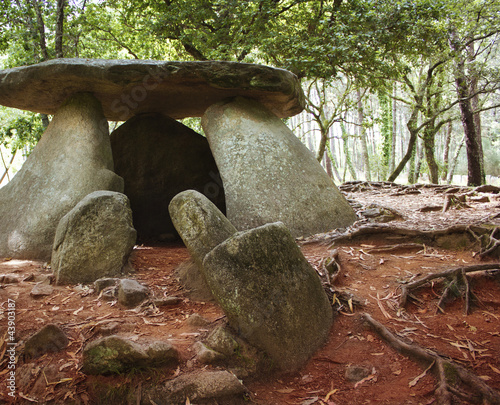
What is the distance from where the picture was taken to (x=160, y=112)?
7.34 metres

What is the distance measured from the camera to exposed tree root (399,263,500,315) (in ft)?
10.3

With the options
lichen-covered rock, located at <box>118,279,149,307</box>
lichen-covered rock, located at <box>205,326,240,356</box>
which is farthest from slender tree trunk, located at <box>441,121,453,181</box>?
lichen-covered rock, located at <box>205,326,240,356</box>

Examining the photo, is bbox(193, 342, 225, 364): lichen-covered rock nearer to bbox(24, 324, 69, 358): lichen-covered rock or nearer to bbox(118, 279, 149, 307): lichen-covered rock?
bbox(24, 324, 69, 358): lichen-covered rock

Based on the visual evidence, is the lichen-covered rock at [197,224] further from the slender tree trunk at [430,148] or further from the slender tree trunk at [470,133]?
the slender tree trunk at [430,148]

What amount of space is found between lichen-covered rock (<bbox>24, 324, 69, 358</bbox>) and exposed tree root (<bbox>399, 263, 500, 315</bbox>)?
8.55ft

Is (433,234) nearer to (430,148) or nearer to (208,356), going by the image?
(208,356)

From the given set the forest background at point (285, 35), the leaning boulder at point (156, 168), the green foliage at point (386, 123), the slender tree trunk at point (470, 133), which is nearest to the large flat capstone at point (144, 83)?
the leaning boulder at point (156, 168)

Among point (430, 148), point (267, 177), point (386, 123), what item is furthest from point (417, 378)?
point (386, 123)

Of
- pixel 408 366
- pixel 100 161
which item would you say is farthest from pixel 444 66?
pixel 408 366

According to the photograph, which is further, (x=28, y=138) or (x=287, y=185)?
(x=28, y=138)

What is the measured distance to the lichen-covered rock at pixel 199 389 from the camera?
204 centimetres

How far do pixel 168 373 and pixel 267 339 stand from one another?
646 millimetres

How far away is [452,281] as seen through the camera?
128 inches

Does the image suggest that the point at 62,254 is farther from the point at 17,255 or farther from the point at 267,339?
the point at 267,339
